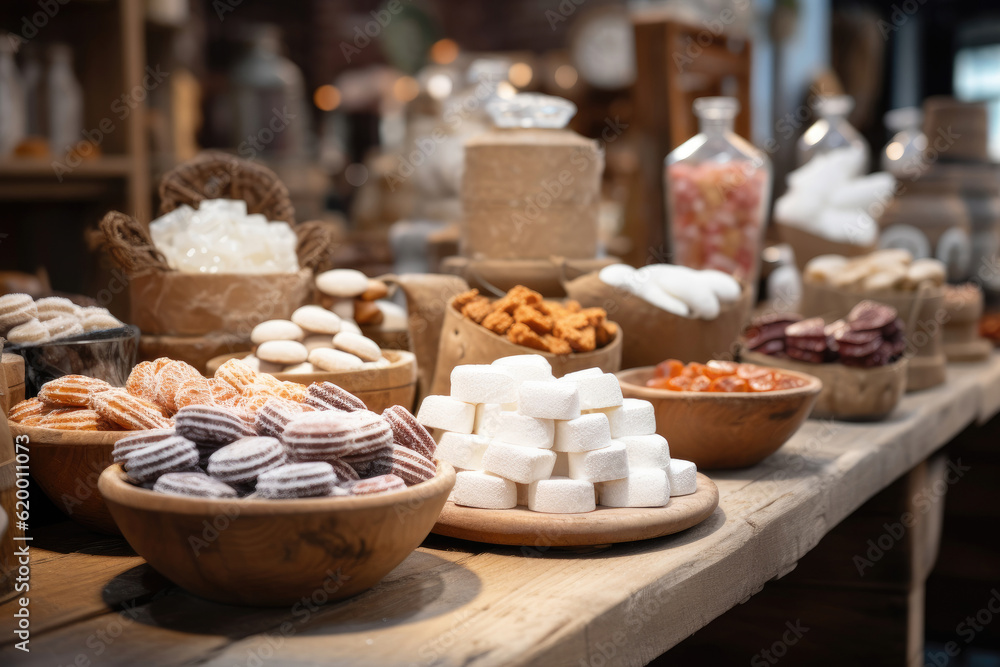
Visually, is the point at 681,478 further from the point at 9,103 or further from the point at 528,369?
the point at 9,103

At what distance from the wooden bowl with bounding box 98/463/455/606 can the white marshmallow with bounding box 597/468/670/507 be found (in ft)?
0.95

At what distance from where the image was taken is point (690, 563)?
1035mm

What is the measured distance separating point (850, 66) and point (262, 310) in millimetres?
5875

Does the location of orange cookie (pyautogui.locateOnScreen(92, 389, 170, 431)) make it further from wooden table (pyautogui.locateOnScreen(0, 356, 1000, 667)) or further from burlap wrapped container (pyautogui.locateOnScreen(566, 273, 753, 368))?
burlap wrapped container (pyautogui.locateOnScreen(566, 273, 753, 368))

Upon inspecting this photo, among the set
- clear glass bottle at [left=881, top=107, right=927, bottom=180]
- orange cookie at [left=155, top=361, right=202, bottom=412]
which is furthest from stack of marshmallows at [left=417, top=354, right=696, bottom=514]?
clear glass bottle at [left=881, top=107, right=927, bottom=180]

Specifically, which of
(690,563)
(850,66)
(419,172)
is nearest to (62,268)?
(419,172)

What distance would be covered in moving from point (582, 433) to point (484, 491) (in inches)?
5.1

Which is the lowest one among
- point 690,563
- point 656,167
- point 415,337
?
point 690,563

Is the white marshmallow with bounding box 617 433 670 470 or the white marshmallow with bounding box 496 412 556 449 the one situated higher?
the white marshmallow with bounding box 496 412 556 449

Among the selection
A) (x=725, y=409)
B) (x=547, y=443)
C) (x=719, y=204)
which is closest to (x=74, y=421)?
(x=547, y=443)

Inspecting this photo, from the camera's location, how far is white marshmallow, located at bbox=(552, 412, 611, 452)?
1.06m

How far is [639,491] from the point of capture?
1095mm

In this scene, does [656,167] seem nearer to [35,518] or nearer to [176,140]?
[35,518]

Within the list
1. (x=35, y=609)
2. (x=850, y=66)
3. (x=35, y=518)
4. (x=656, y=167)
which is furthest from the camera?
(x=850, y=66)
